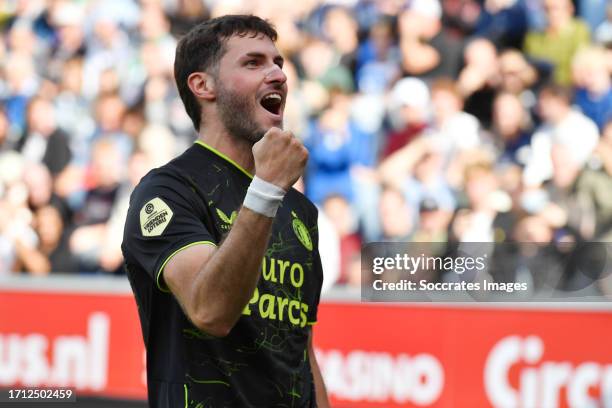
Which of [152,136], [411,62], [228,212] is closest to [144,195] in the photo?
[228,212]

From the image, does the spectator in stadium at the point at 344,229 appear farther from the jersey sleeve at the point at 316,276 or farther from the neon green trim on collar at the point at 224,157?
the neon green trim on collar at the point at 224,157

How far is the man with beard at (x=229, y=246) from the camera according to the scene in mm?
2568

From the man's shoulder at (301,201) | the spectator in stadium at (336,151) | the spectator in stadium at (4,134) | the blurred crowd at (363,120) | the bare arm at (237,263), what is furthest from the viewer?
the spectator in stadium at (4,134)

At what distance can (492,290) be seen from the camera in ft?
22.1

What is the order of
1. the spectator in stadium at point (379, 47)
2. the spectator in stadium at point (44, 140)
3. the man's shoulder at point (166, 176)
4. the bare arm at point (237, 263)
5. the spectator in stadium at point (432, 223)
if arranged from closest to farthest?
the bare arm at point (237, 263), the man's shoulder at point (166, 176), the spectator in stadium at point (432, 223), the spectator in stadium at point (379, 47), the spectator in stadium at point (44, 140)

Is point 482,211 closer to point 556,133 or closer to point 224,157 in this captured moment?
point 556,133

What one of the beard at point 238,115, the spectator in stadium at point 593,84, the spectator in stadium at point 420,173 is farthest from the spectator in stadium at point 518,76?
the beard at point 238,115

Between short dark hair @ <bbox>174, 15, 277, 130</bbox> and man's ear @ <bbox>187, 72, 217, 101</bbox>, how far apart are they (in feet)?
0.06

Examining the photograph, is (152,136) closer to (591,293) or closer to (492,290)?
(492,290)

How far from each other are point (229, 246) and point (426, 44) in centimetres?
531

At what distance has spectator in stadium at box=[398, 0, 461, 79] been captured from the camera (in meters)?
7.44

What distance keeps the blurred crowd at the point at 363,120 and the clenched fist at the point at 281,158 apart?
14.3ft

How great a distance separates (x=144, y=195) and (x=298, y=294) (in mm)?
594

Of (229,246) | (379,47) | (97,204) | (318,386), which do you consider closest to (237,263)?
(229,246)
